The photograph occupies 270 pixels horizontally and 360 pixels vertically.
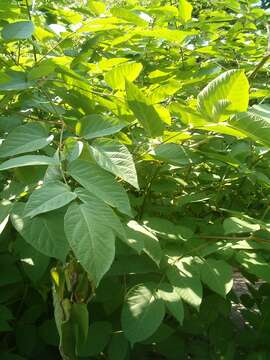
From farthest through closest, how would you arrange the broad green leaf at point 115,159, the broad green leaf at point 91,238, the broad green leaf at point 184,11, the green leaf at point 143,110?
the broad green leaf at point 184,11 < the green leaf at point 143,110 < the broad green leaf at point 115,159 < the broad green leaf at point 91,238

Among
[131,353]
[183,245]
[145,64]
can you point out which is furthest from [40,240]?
[145,64]

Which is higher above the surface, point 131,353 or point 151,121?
point 151,121

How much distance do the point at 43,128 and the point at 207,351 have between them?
745mm

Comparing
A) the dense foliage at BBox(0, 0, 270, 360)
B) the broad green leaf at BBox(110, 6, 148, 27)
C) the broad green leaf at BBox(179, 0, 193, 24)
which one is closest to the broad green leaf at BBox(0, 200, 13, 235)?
the dense foliage at BBox(0, 0, 270, 360)

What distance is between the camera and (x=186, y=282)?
85 centimetres

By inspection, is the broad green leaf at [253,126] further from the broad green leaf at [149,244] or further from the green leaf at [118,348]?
the green leaf at [118,348]

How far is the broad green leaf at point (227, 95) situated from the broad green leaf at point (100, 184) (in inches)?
8.7

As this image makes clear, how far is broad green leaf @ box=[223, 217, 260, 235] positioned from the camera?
848mm

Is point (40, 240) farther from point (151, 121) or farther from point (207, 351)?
point (207, 351)

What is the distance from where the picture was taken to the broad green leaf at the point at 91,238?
52cm

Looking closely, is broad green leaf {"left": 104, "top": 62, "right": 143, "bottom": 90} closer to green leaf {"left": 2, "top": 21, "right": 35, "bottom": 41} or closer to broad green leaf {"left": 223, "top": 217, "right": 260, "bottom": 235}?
green leaf {"left": 2, "top": 21, "right": 35, "bottom": 41}

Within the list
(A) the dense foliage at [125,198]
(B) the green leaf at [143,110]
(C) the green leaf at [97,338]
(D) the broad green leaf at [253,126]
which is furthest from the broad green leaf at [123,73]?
(C) the green leaf at [97,338]

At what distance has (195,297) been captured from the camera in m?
0.82

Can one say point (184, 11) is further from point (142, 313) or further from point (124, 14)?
point (142, 313)
